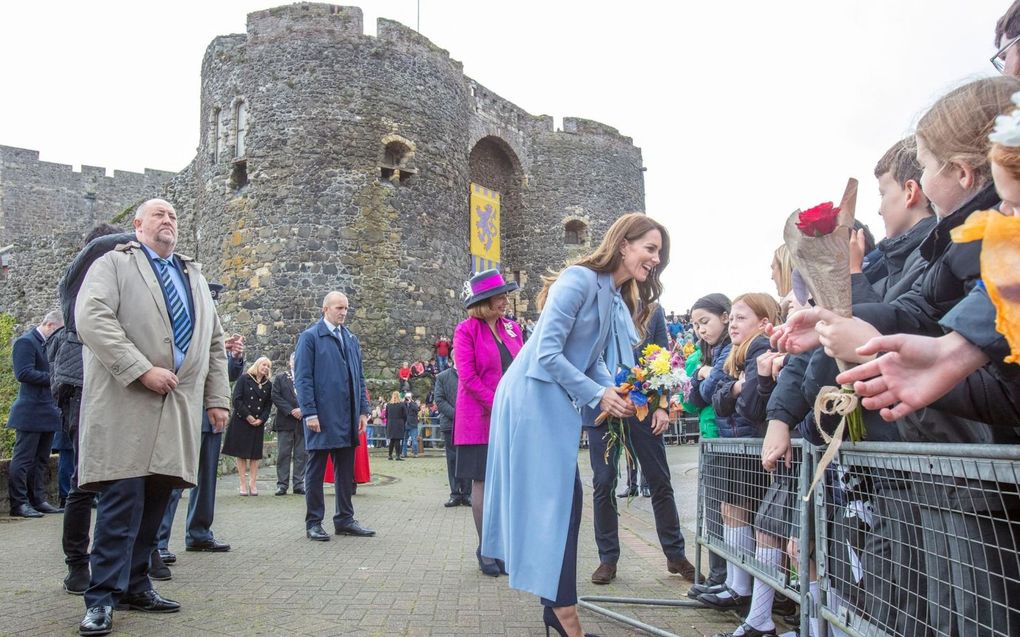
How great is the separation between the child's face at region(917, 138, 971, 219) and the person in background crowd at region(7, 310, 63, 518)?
787 centimetres

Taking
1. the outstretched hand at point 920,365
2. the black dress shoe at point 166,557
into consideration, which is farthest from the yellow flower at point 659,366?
the black dress shoe at point 166,557

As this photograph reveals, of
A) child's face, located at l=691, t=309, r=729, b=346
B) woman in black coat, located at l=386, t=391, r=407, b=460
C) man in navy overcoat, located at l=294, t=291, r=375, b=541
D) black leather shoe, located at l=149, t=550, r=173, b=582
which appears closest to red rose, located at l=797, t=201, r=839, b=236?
child's face, located at l=691, t=309, r=729, b=346

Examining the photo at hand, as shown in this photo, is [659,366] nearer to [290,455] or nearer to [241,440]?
[241,440]

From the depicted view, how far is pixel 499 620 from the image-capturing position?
3.73 meters

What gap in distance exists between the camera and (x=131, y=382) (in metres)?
3.69

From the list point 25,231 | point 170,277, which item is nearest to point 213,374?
point 170,277

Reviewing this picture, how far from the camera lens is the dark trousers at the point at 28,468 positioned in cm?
728

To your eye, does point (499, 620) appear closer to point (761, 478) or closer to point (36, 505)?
point (761, 478)

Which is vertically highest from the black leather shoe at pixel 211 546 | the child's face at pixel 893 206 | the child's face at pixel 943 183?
the child's face at pixel 893 206

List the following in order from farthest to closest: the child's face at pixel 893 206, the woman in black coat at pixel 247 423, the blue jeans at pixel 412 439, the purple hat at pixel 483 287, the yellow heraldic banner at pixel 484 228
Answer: the yellow heraldic banner at pixel 484 228
the blue jeans at pixel 412 439
the woman in black coat at pixel 247 423
the purple hat at pixel 483 287
the child's face at pixel 893 206

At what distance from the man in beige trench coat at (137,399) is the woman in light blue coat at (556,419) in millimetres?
1696

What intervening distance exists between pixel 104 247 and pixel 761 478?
3697 millimetres

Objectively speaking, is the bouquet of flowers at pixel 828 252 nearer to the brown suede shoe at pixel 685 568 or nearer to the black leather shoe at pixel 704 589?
the black leather shoe at pixel 704 589

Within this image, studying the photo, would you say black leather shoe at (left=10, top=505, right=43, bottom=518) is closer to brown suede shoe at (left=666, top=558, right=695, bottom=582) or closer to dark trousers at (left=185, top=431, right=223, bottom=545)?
dark trousers at (left=185, top=431, right=223, bottom=545)
